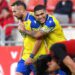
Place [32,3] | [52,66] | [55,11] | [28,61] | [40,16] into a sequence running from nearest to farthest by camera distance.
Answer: [52,66], [40,16], [28,61], [55,11], [32,3]

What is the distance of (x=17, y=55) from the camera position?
33.2 feet

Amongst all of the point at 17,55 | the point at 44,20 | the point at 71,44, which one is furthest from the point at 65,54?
the point at 17,55

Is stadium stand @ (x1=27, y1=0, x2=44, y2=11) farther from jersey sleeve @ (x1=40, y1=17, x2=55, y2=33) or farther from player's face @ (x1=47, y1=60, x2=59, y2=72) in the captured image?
player's face @ (x1=47, y1=60, x2=59, y2=72)

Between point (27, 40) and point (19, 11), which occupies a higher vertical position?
point (19, 11)

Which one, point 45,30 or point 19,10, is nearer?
point 45,30

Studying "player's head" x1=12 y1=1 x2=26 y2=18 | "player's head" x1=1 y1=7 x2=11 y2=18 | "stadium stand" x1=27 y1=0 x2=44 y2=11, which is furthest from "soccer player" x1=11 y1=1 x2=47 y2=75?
"stadium stand" x1=27 y1=0 x2=44 y2=11

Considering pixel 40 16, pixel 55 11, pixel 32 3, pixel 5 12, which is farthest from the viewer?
pixel 32 3

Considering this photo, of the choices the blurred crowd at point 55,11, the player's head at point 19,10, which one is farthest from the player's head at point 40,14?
the blurred crowd at point 55,11

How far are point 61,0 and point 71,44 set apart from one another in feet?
22.4

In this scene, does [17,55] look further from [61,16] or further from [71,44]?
[71,44]

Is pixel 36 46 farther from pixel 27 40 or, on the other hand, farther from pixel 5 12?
pixel 5 12

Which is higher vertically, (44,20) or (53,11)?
(44,20)

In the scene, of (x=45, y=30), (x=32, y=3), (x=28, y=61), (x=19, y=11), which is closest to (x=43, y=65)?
(x=45, y=30)

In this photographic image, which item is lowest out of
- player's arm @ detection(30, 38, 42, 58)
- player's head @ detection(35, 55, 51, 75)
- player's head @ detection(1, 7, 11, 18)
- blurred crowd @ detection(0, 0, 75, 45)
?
blurred crowd @ detection(0, 0, 75, 45)
